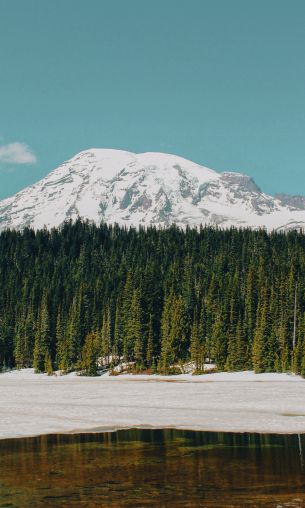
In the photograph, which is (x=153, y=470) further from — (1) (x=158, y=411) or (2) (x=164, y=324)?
(2) (x=164, y=324)

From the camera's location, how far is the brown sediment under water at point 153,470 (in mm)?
18156

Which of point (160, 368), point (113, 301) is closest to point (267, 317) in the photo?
point (160, 368)

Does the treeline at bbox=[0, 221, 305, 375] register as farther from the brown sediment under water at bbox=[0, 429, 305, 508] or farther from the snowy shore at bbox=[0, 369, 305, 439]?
the brown sediment under water at bbox=[0, 429, 305, 508]

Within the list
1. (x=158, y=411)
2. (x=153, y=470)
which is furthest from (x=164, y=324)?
(x=153, y=470)

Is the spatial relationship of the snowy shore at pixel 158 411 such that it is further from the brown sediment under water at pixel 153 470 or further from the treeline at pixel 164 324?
the treeline at pixel 164 324

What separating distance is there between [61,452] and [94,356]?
285 feet

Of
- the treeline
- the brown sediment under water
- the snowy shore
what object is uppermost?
the treeline

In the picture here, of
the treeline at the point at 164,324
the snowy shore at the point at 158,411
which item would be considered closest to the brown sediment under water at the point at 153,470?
the snowy shore at the point at 158,411

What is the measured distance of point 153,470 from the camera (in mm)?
22562

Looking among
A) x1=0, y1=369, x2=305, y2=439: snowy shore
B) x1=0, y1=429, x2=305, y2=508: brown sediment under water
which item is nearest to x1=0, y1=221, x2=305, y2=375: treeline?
x1=0, y1=369, x2=305, y2=439: snowy shore

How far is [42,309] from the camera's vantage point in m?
141

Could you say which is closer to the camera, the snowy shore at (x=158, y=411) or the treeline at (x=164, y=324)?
the snowy shore at (x=158, y=411)

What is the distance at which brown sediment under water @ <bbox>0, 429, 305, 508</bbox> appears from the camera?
59.6 ft

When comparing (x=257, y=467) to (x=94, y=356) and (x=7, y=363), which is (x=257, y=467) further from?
(x=7, y=363)
